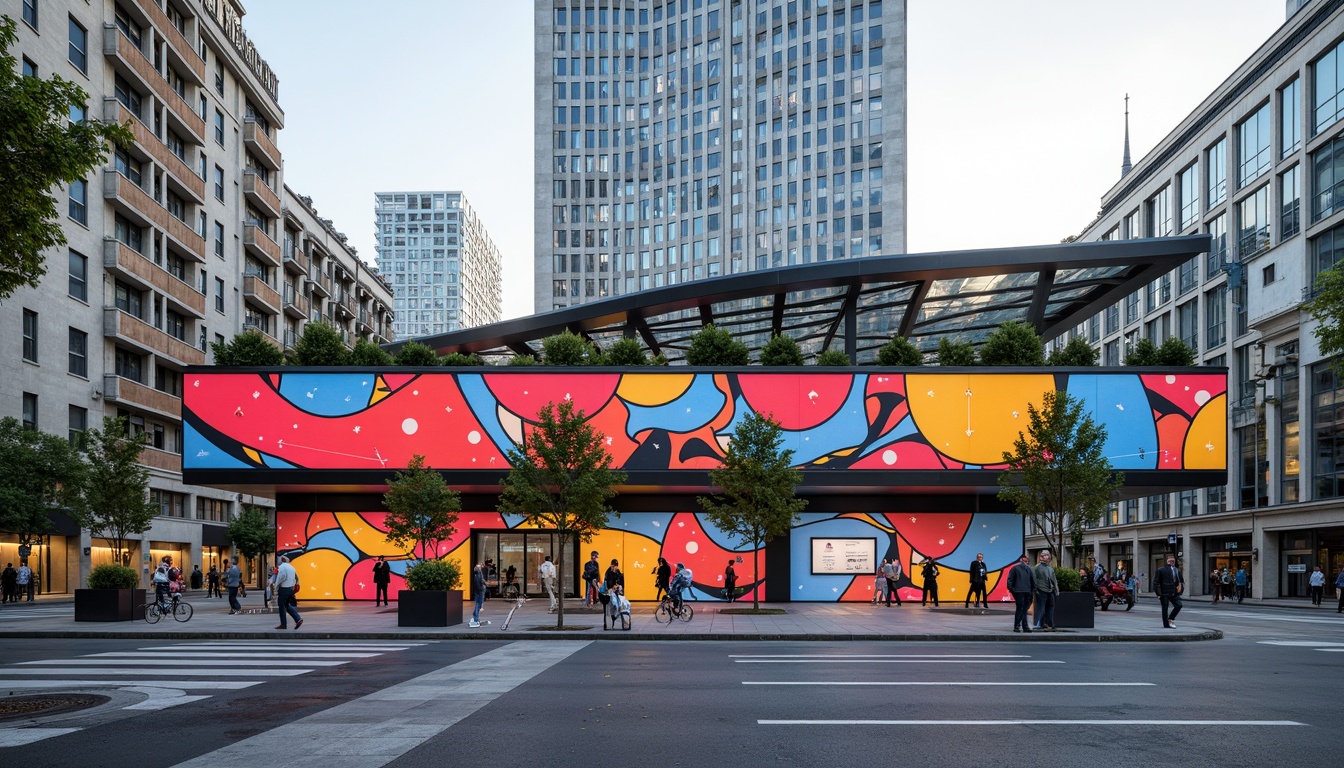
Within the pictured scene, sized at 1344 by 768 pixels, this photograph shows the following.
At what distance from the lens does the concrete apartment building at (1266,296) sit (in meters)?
46.0

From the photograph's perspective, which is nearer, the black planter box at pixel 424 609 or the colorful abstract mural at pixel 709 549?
the black planter box at pixel 424 609

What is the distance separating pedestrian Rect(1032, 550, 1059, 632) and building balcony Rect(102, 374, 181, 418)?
44319 mm

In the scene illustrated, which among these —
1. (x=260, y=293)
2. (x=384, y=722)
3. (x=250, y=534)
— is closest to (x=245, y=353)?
(x=384, y=722)

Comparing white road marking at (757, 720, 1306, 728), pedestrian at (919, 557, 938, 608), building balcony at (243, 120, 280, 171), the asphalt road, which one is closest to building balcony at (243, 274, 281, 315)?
building balcony at (243, 120, 280, 171)

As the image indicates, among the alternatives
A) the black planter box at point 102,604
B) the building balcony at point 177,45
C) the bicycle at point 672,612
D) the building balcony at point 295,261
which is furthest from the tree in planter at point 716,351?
the building balcony at point 295,261

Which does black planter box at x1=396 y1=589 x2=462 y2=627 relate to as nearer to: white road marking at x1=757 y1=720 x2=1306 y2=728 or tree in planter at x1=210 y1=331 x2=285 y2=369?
tree in planter at x1=210 y1=331 x2=285 y2=369

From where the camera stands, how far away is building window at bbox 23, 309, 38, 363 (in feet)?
141

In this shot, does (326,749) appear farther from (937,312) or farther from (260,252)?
(260,252)

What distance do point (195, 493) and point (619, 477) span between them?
42.4 metres

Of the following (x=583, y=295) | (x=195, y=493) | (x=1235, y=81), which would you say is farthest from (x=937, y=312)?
(x=583, y=295)

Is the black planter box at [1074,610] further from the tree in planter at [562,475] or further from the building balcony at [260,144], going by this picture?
the building balcony at [260,144]

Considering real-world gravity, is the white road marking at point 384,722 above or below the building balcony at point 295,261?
below

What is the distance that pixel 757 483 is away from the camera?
27.3 metres

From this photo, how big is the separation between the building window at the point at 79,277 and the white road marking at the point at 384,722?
40.9 m
